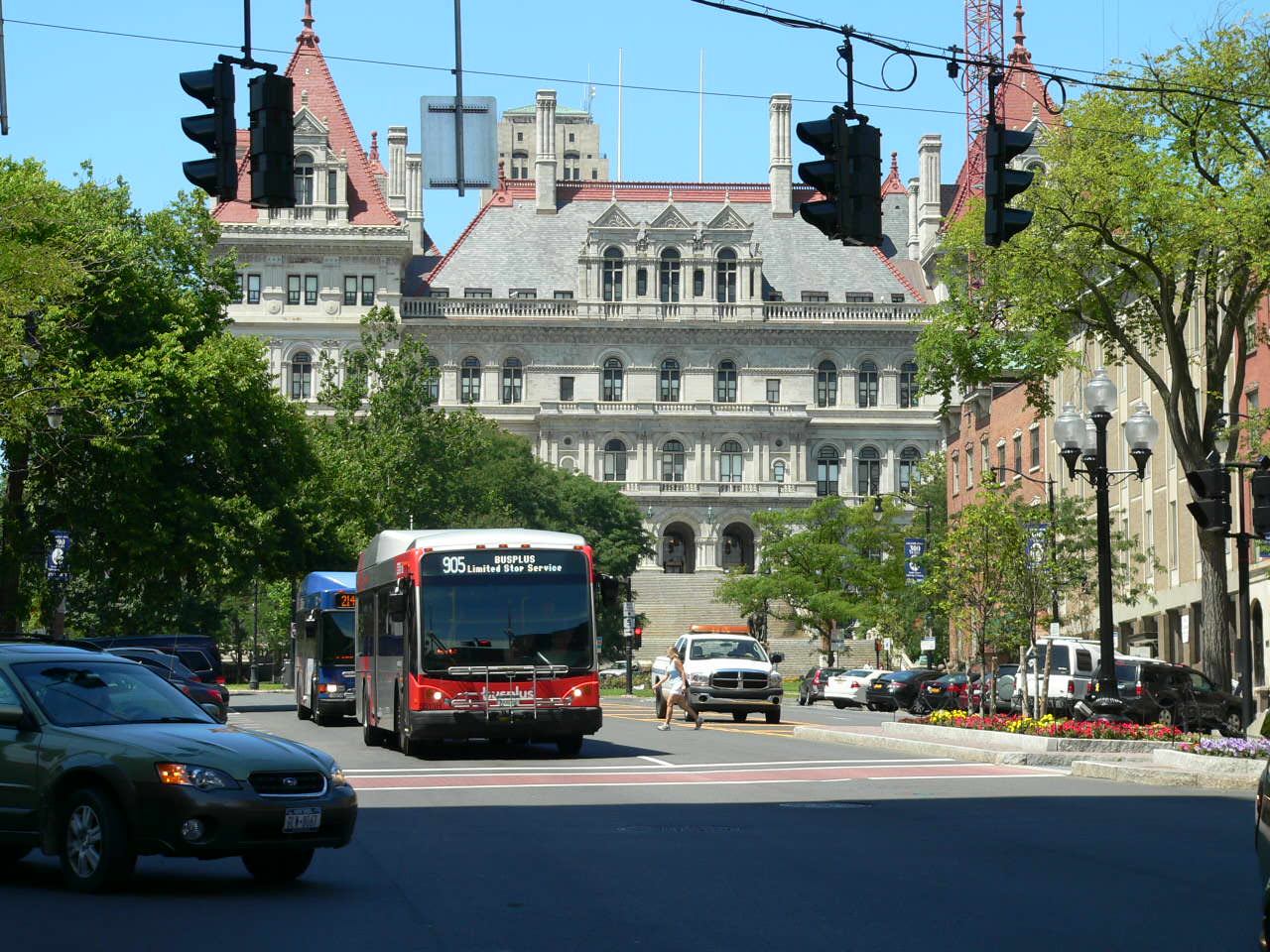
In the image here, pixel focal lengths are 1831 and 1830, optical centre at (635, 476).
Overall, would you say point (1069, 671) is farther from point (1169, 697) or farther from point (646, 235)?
point (646, 235)

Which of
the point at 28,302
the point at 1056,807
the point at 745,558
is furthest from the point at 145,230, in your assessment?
the point at 745,558

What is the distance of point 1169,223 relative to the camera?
109 feet

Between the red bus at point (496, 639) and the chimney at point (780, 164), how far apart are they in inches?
3927

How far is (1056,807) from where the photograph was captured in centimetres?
1844

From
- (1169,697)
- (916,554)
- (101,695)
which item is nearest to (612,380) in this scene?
(916,554)

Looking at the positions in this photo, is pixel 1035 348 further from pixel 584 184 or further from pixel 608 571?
pixel 584 184

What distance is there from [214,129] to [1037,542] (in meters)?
29.1

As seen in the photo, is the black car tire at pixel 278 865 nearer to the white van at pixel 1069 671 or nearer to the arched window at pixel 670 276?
the white van at pixel 1069 671

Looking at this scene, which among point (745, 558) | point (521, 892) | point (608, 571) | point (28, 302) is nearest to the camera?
point (521, 892)

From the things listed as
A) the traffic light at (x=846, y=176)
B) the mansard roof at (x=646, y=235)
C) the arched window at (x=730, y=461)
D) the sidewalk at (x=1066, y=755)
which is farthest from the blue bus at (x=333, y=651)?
the mansard roof at (x=646, y=235)

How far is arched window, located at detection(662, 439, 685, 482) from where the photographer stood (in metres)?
116

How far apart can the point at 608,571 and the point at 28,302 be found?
68225 mm

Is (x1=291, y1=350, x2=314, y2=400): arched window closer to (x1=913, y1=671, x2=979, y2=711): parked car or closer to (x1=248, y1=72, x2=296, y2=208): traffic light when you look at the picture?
(x1=913, y1=671, x2=979, y2=711): parked car

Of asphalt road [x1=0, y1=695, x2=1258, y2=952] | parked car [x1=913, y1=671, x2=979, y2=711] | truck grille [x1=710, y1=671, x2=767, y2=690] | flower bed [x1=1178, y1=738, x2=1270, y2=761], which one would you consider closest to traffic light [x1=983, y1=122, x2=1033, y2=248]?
asphalt road [x1=0, y1=695, x2=1258, y2=952]
